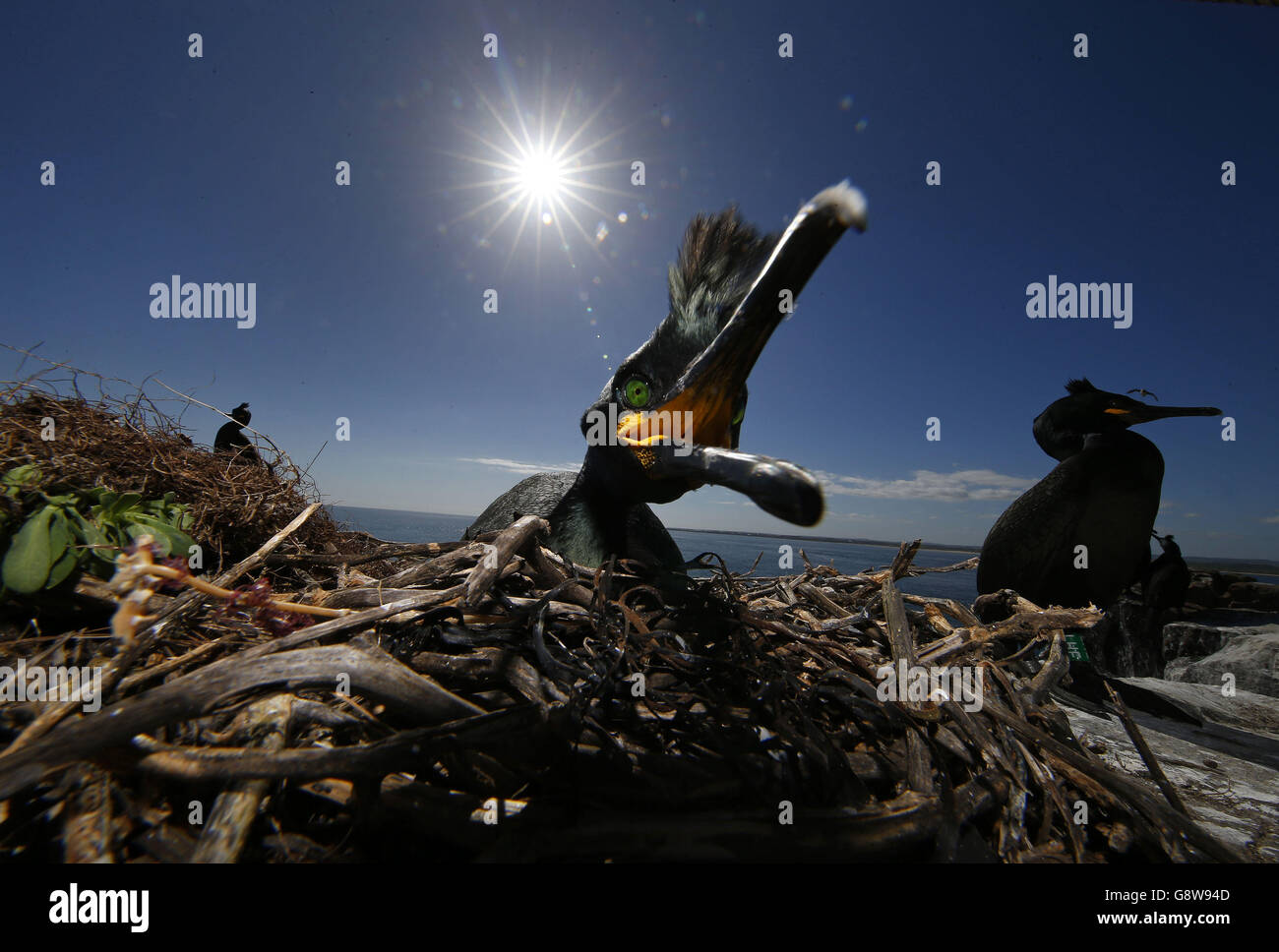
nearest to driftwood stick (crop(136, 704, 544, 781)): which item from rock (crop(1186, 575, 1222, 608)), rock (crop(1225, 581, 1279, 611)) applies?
rock (crop(1186, 575, 1222, 608))

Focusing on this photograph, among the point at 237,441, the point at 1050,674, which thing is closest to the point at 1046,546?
the point at 1050,674

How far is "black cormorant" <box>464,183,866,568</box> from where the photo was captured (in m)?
1.65

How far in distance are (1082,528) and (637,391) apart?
18.1 ft

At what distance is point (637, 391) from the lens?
2658 mm

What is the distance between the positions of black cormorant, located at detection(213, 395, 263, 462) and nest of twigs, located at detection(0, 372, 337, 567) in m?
0.19

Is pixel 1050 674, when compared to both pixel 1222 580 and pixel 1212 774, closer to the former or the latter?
pixel 1212 774

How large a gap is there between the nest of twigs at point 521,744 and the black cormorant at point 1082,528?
4.93 meters

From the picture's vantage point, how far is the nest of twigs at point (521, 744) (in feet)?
2.17

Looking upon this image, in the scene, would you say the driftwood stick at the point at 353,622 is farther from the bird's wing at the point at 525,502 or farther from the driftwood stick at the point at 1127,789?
the bird's wing at the point at 525,502

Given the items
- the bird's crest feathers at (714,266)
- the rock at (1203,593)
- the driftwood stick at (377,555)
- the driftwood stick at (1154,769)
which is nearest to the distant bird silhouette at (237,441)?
the driftwood stick at (377,555)

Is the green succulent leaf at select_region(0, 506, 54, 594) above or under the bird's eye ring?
Result: under

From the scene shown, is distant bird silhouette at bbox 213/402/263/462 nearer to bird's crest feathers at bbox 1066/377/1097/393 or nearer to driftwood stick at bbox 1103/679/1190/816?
driftwood stick at bbox 1103/679/1190/816
